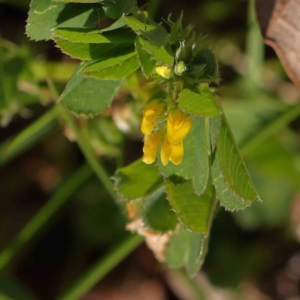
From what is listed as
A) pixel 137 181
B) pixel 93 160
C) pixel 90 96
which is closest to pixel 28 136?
pixel 93 160

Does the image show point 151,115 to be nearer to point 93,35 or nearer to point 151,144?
point 151,144

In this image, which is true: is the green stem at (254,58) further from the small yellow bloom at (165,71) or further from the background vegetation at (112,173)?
the small yellow bloom at (165,71)

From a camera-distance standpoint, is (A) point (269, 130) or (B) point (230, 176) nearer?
(B) point (230, 176)

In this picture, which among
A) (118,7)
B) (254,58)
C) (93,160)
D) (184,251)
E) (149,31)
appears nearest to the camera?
(149,31)

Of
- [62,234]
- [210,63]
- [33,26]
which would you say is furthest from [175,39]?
[62,234]

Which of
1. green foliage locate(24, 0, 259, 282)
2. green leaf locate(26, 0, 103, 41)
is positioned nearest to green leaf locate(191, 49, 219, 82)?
green foliage locate(24, 0, 259, 282)

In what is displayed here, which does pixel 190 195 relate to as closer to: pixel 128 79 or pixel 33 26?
pixel 128 79
